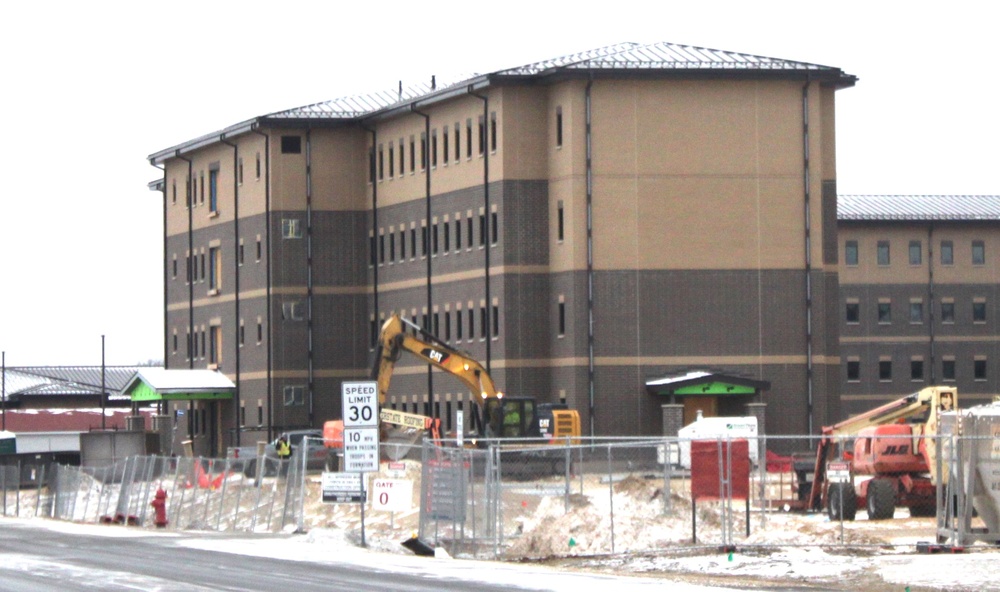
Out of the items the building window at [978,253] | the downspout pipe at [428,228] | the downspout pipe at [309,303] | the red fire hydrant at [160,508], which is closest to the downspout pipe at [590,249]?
the downspout pipe at [428,228]

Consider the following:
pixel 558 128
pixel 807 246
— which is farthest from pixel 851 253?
pixel 558 128

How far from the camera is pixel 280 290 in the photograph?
8438 cm

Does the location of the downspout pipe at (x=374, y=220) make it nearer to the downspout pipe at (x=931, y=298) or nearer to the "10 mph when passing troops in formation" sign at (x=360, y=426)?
the downspout pipe at (x=931, y=298)

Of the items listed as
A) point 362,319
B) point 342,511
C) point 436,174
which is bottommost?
point 342,511

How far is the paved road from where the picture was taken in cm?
2633

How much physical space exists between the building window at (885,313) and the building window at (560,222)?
43.4 meters

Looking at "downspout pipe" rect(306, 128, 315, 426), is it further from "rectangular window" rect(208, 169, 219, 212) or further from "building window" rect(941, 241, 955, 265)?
"building window" rect(941, 241, 955, 265)

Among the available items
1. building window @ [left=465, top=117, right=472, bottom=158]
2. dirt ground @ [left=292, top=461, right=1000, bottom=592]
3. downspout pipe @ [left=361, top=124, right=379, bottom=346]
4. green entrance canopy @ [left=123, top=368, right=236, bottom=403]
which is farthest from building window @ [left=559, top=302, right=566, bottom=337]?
dirt ground @ [left=292, top=461, right=1000, bottom=592]

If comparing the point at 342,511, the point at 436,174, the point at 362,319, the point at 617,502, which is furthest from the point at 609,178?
the point at 617,502

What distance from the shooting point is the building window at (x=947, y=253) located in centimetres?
10956

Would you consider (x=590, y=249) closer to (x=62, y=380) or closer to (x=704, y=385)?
(x=704, y=385)

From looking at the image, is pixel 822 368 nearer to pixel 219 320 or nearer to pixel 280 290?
pixel 280 290

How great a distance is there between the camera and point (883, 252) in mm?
110375

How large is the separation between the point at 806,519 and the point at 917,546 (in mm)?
9683
